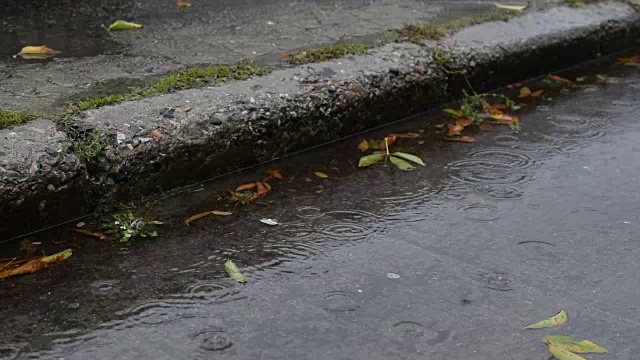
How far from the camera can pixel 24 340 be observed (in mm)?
2168

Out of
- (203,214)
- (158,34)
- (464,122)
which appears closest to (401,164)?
(464,122)

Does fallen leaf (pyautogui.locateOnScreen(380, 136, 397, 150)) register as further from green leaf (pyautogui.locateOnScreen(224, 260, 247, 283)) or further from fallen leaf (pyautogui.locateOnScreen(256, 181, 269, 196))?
green leaf (pyautogui.locateOnScreen(224, 260, 247, 283))

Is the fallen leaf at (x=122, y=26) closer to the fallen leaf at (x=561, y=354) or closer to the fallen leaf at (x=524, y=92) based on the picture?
the fallen leaf at (x=524, y=92)

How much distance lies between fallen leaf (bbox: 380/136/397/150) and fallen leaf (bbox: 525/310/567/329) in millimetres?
1364

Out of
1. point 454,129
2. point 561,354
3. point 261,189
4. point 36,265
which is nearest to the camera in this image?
point 561,354

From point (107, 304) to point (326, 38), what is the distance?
7.18ft

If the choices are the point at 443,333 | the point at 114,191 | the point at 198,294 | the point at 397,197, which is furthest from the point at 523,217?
the point at 114,191

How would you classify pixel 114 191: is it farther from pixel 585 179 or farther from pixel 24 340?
pixel 585 179

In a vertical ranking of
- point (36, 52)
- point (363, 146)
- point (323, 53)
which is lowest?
point (363, 146)

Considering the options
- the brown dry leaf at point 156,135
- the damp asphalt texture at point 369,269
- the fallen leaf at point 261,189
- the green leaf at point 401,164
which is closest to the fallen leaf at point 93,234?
the damp asphalt texture at point 369,269

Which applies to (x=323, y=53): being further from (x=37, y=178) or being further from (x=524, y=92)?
(x=37, y=178)

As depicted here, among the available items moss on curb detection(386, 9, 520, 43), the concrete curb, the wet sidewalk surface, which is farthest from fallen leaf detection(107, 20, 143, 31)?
moss on curb detection(386, 9, 520, 43)

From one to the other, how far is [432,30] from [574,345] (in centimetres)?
236

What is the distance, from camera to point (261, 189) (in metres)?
3.14
